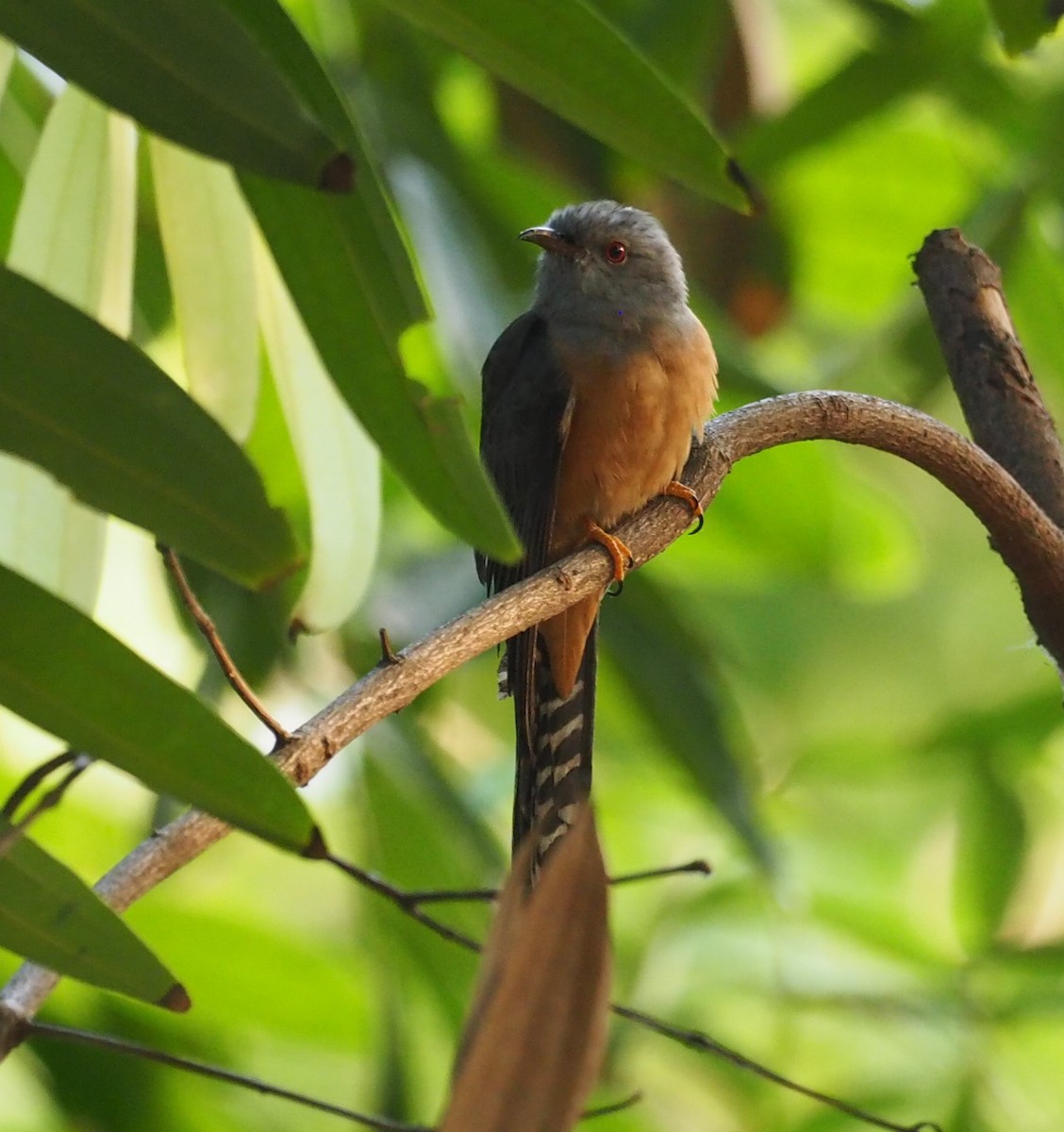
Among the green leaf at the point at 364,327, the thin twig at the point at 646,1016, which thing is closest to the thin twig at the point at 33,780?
the thin twig at the point at 646,1016

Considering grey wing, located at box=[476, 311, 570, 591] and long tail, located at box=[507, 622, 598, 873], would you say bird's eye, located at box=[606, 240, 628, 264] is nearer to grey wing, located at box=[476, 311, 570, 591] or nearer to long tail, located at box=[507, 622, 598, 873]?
grey wing, located at box=[476, 311, 570, 591]

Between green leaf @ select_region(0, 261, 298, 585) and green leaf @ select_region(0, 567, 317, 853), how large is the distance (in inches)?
6.3

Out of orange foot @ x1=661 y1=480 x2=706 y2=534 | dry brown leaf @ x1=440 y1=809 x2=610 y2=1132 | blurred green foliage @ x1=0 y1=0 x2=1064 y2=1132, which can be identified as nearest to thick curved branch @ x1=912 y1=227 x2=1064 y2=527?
orange foot @ x1=661 y1=480 x2=706 y2=534

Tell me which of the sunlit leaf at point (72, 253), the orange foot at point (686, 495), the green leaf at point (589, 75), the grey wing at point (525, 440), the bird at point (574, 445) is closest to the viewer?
the green leaf at point (589, 75)

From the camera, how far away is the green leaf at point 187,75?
1.41 meters

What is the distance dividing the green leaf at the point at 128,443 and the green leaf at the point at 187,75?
8.4 inches

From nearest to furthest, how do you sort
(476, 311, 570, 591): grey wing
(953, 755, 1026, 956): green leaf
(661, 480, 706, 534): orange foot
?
(661, 480, 706, 534): orange foot → (476, 311, 570, 591): grey wing → (953, 755, 1026, 956): green leaf

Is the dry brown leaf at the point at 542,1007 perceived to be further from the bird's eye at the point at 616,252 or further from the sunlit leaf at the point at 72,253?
the bird's eye at the point at 616,252

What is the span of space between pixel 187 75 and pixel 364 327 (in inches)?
16.5

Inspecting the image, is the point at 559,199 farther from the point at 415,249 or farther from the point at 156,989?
the point at 156,989

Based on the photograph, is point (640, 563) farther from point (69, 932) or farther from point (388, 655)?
point (69, 932)

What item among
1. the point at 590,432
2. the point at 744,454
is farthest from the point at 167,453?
the point at 590,432

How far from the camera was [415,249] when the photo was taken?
376cm

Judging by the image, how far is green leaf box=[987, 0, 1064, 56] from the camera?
2.24 meters
